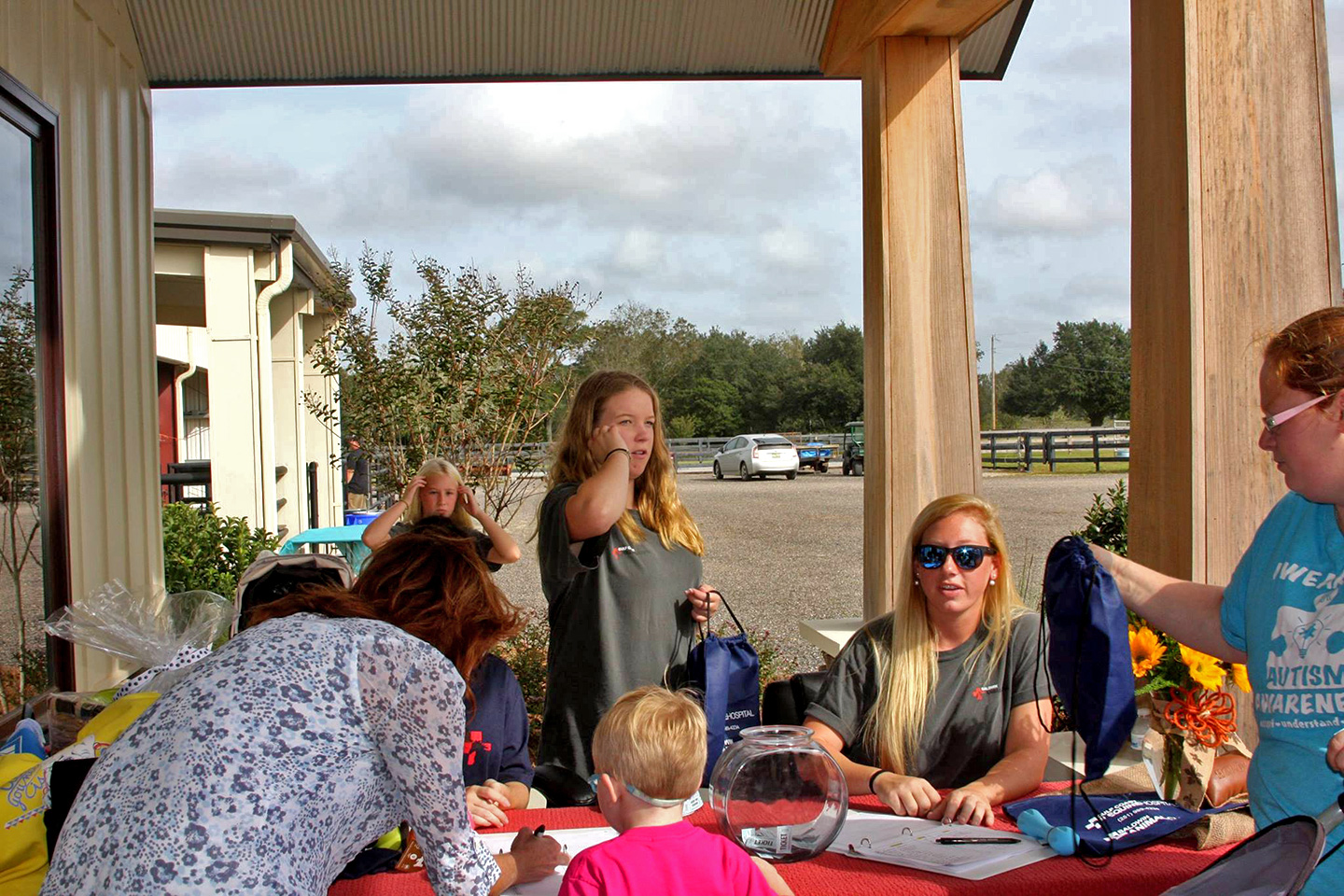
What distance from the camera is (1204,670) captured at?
220 centimetres

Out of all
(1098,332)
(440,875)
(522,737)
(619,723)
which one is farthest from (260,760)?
(1098,332)

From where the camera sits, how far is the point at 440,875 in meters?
1.63

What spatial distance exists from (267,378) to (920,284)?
6.87 m

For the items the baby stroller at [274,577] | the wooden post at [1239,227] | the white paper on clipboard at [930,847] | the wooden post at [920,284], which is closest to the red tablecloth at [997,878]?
the white paper on clipboard at [930,847]

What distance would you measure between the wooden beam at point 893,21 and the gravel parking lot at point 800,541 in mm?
2620

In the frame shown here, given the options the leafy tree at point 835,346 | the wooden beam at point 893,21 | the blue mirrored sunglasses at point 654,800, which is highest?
the leafy tree at point 835,346

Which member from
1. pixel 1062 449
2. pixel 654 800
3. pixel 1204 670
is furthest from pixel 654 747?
pixel 1062 449

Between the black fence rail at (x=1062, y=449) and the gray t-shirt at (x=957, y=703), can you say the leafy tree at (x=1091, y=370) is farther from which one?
the gray t-shirt at (x=957, y=703)

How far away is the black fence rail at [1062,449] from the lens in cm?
2928

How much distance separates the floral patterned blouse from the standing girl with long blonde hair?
3.80 ft

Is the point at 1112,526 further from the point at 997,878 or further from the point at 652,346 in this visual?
the point at 652,346

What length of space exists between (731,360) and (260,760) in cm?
5432

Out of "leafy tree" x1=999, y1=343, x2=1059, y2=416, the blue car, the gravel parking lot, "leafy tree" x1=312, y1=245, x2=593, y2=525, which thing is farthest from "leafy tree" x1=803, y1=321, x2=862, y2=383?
"leafy tree" x1=312, y1=245, x2=593, y2=525

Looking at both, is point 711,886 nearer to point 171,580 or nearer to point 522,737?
point 522,737
